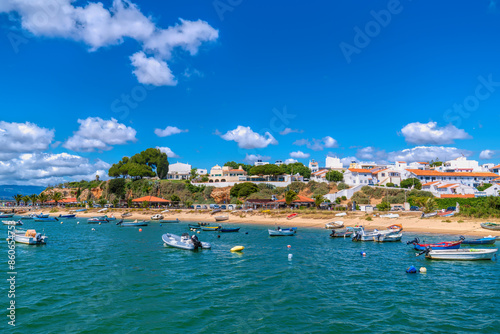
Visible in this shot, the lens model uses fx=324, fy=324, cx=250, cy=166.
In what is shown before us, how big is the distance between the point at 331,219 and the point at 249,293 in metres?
45.4

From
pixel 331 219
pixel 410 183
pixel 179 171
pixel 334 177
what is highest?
pixel 179 171

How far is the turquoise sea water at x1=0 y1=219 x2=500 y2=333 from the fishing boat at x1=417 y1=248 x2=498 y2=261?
0.97 m

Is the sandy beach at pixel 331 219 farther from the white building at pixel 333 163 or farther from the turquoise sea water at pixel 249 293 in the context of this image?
the white building at pixel 333 163

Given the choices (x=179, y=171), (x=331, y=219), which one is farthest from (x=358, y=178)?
(x=179, y=171)

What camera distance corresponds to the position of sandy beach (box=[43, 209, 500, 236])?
155 ft

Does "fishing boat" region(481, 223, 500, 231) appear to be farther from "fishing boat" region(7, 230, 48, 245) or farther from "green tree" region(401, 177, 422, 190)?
"fishing boat" region(7, 230, 48, 245)

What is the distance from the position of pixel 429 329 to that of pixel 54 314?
59.8 ft

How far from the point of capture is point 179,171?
150 metres

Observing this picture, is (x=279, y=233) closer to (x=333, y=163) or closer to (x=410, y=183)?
(x=410, y=183)

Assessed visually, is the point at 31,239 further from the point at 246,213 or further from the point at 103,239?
the point at 246,213

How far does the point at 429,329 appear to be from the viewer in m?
14.7

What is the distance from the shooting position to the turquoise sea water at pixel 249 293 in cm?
1538

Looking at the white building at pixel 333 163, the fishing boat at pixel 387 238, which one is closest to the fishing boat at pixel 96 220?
the fishing boat at pixel 387 238

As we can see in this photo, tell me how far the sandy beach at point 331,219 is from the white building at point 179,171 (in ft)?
174
